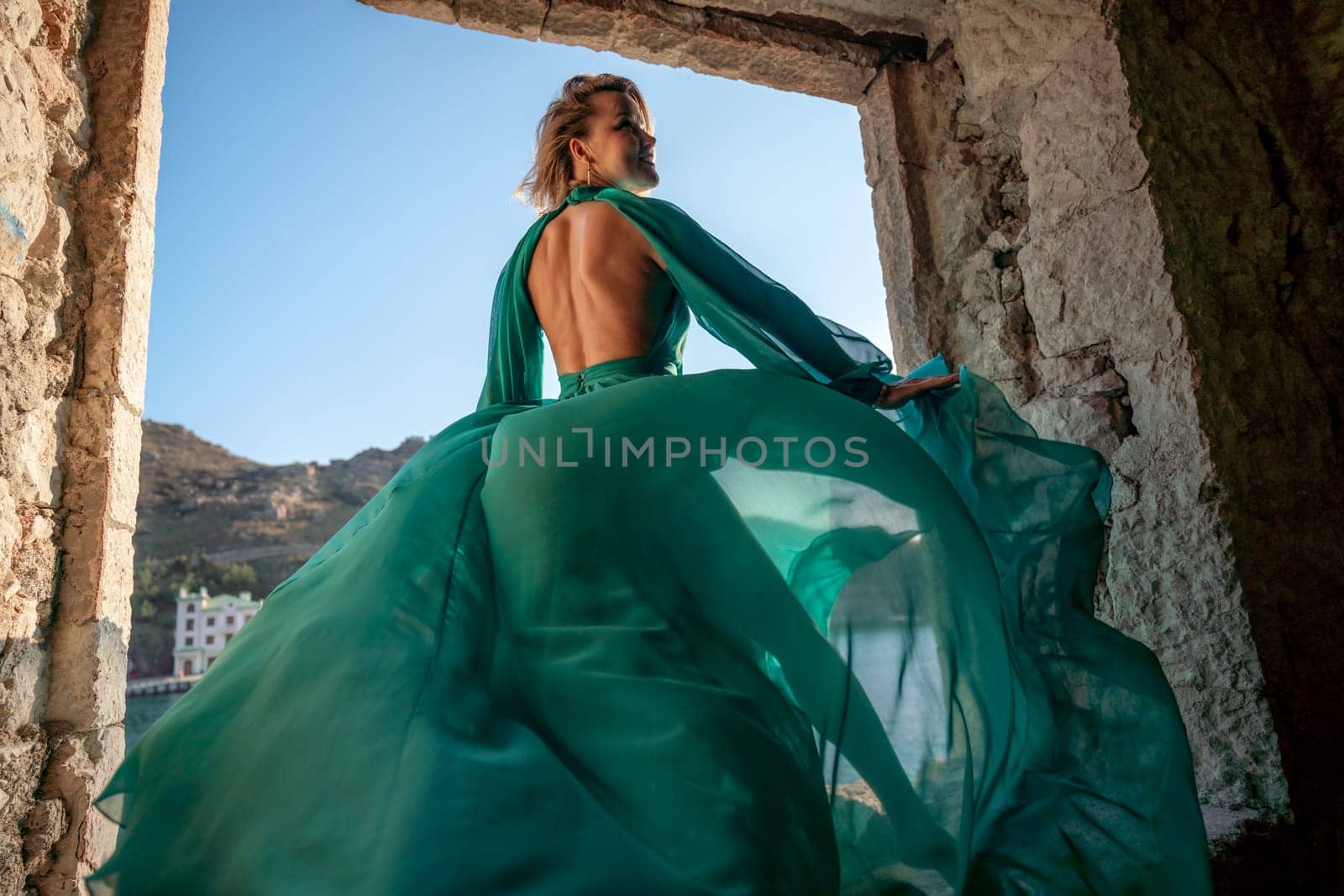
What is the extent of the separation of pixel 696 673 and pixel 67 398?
1564 millimetres

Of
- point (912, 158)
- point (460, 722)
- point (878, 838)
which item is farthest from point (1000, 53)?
point (460, 722)


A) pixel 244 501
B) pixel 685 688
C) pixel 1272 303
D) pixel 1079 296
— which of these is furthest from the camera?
pixel 244 501

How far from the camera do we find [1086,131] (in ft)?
7.25

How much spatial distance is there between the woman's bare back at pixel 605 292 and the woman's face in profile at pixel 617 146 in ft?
0.65

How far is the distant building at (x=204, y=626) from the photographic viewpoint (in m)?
12.4

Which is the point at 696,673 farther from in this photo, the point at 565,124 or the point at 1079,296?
the point at 1079,296

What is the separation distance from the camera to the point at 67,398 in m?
1.89

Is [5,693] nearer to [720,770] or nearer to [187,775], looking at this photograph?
[187,775]

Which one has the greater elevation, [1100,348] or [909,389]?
[1100,348]

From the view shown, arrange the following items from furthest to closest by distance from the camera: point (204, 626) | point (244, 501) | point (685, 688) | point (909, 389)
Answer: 1. point (244, 501)
2. point (204, 626)
3. point (909, 389)
4. point (685, 688)

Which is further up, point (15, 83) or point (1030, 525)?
point (15, 83)

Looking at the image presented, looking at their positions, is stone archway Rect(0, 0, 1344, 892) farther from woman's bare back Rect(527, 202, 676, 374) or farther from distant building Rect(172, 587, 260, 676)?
→ distant building Rect(172, 587, 260, 676)

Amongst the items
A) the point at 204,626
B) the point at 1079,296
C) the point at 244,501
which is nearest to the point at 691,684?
the point at 1079,296

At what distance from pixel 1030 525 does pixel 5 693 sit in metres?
1.95
